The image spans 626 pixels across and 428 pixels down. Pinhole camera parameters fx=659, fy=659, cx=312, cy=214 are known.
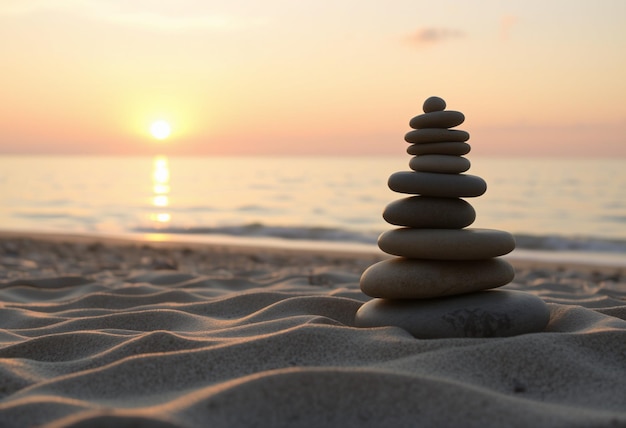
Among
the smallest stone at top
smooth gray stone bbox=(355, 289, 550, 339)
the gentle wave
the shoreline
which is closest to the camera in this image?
smooth gray stone bbox=(355, 289, 550, 339)

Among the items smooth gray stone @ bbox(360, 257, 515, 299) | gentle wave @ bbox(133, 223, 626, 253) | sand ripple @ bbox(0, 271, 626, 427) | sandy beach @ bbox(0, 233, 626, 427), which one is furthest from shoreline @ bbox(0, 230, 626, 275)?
sand ripple @ bbox(0, 271, 626, 427)

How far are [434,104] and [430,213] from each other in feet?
1.89

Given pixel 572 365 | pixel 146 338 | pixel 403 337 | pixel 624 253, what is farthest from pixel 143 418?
pixel 624 253

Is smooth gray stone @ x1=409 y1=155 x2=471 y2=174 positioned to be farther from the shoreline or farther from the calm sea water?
the calm sea water

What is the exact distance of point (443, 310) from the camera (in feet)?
9.77

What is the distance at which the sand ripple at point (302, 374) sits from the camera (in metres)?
1.85

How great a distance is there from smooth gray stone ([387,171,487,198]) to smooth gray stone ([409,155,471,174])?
1.1 inches

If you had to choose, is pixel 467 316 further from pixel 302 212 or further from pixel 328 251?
pixel 302 212

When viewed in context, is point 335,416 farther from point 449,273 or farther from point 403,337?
point 449,273

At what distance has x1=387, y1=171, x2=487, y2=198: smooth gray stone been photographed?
126 inches

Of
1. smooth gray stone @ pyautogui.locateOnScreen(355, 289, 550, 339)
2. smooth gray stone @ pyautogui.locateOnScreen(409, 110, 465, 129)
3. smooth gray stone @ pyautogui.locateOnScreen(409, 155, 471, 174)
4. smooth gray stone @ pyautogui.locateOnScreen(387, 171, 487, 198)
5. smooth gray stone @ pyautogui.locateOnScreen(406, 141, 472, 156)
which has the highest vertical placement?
smooth gray stone @ pyautogui.locateOnScreen(409, 110, 465, 129)

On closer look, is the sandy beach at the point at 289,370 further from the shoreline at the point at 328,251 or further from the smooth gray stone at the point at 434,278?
the shoreline at the point at 328,251

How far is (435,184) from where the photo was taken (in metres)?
3.20

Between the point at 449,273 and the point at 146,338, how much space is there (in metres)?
1.39
